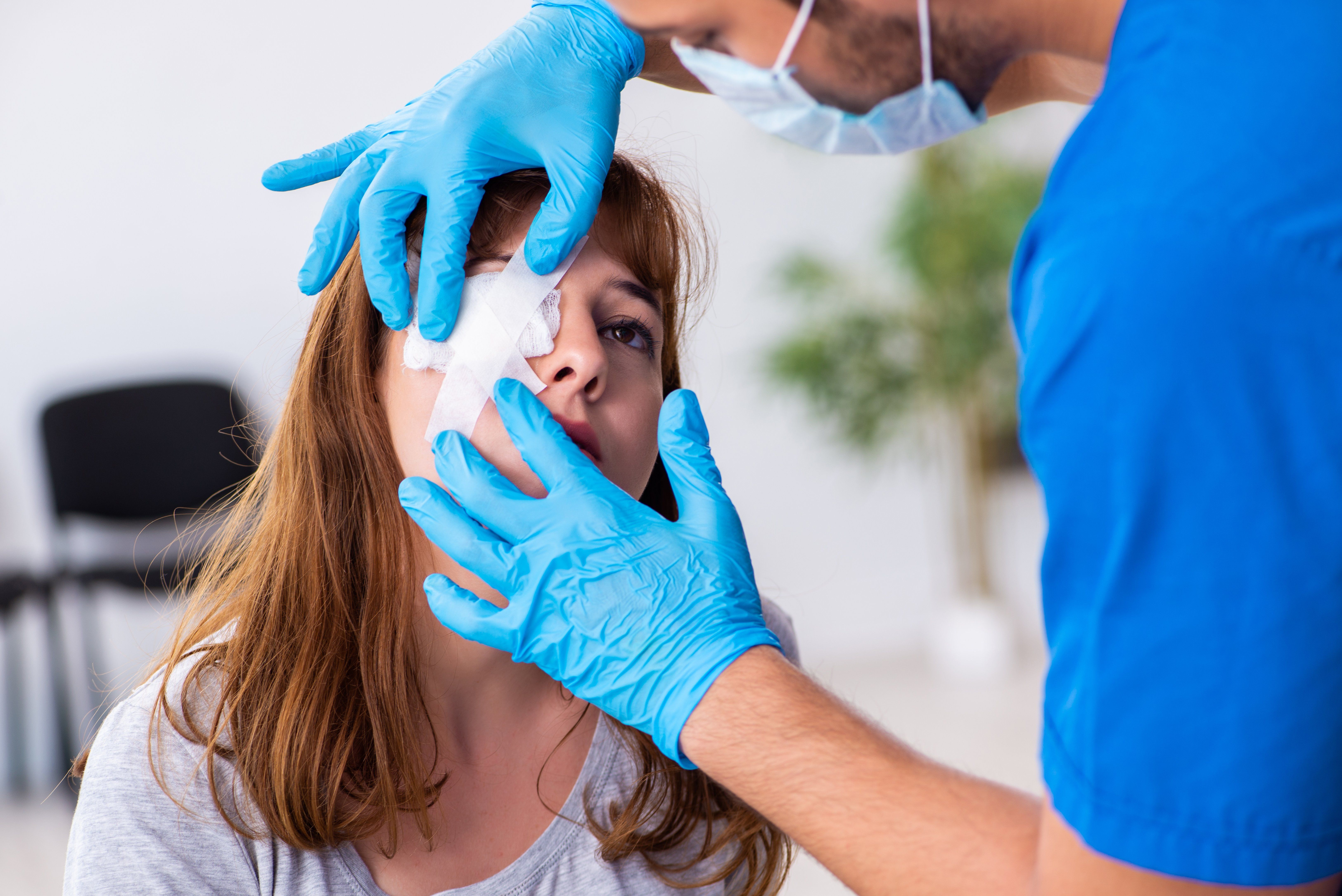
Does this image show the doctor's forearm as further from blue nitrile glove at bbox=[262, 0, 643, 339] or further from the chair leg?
the chair leg

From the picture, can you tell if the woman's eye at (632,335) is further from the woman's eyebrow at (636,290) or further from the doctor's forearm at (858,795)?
the doctor's forearm at (858,795)

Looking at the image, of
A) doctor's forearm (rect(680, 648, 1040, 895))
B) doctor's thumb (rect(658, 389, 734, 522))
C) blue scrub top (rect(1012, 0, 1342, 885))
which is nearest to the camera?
blue scrub top (rect(1012, 0, 1342, 885))

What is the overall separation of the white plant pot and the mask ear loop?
307cm

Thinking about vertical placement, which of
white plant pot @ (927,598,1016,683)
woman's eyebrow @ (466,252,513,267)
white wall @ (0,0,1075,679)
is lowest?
white plant pot @ (927,598,1016,683)

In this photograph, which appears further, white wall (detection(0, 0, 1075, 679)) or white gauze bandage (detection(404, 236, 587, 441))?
white wall (detection(0, 0, 1075, 679))

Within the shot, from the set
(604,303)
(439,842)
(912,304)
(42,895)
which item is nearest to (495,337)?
(604,303)

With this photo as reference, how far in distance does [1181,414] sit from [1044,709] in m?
0.22

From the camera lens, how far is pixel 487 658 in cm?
114

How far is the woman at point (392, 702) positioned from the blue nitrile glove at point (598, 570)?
0.29 ft

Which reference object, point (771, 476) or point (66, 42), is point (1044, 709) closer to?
point (771, 476)

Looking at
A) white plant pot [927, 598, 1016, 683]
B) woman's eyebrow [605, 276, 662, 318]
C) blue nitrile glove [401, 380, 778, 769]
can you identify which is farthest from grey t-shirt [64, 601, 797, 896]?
white plant pot [927, 598, 1016, 683]

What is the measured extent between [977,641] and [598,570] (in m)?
3.01

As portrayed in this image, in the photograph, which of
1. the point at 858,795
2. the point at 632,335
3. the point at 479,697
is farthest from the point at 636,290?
the point at 858,795

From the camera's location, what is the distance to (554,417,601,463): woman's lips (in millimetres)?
1053
